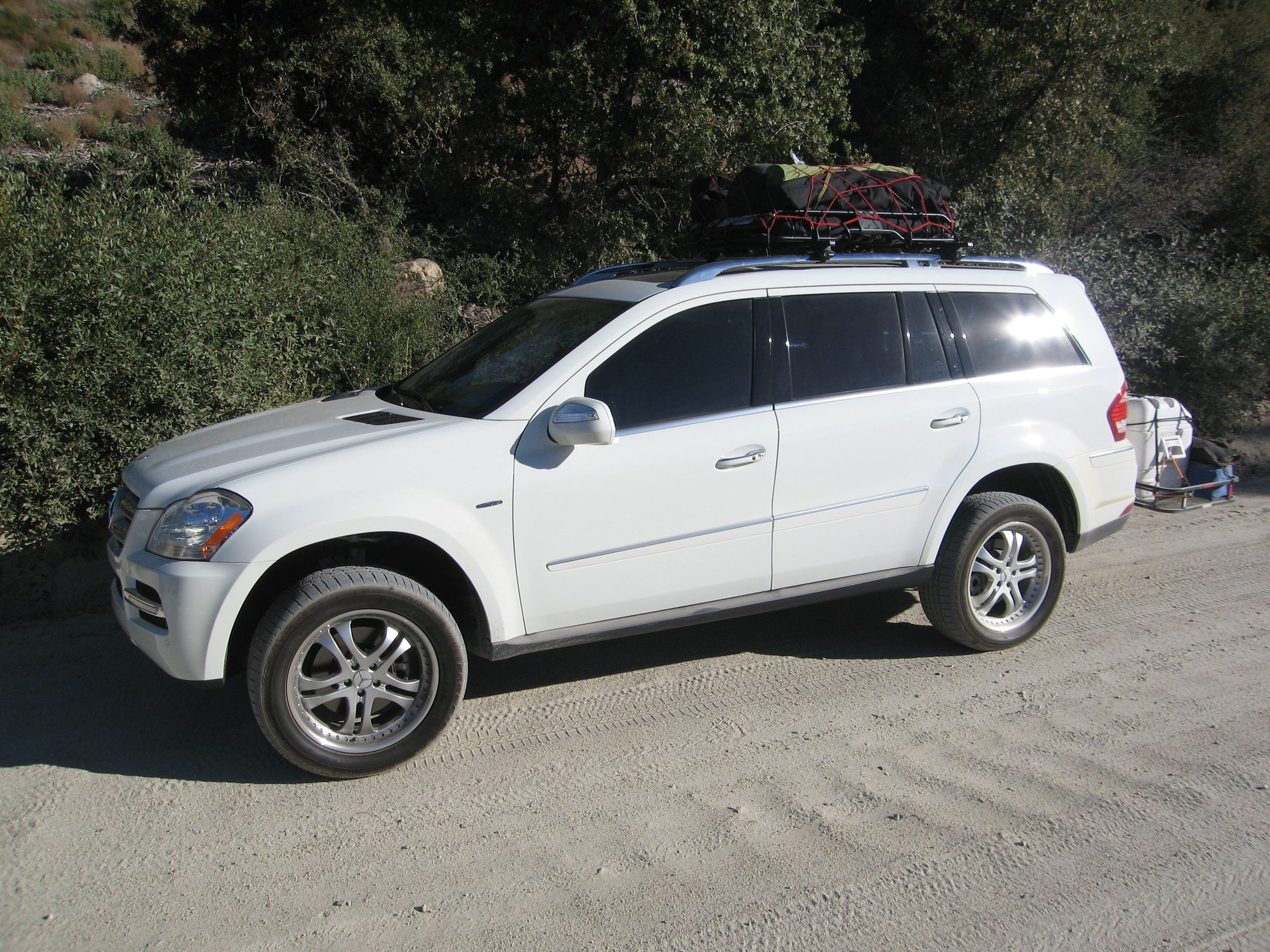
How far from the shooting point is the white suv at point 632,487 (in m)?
3.71

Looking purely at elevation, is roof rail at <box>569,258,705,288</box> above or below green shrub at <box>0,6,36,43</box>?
below

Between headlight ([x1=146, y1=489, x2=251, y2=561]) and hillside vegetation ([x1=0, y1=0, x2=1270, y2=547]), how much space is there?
2583 millimetres

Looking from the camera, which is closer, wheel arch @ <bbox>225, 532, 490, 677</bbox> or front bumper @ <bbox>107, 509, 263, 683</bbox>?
front bumper @ <bbox>107, 509, 263, 683</bbox>

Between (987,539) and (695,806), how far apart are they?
2.23 m

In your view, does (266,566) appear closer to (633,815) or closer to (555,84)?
(633,815)

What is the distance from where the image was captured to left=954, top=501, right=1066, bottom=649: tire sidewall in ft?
15.9

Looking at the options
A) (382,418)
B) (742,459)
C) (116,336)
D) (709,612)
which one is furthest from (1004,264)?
(116,336)

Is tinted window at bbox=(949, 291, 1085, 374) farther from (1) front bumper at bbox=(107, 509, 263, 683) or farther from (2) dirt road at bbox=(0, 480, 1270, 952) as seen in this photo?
(1) front bumper at bbox=(107, 509, 263, 683)

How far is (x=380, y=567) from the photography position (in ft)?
13.1

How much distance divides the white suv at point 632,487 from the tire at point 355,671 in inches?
0.4

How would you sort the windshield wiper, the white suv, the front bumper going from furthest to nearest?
the windshield wiper → the white suv → the front bumper

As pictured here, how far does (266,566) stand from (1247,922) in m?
3.47

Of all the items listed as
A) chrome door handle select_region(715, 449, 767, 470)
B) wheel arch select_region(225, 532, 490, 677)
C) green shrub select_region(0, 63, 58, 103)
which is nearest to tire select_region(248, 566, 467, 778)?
wheel arch select_region(225, 532, 490, 677)

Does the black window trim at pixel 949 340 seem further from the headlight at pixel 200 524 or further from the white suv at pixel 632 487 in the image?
the headlight at pixel 200 524
